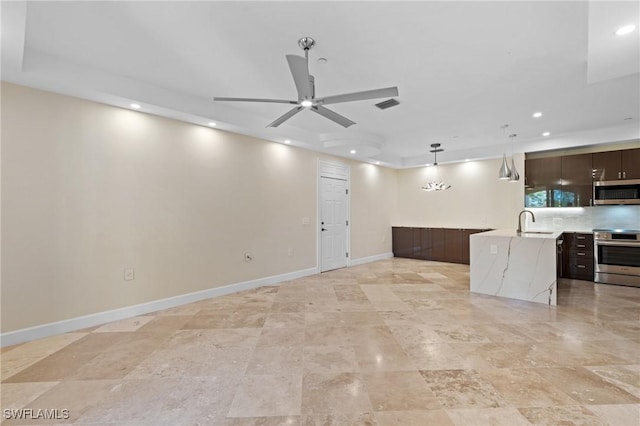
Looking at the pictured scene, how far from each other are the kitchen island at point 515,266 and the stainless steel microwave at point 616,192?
6.54 feet

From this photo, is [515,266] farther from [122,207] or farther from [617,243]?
[122,207]

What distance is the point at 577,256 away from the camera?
5.27 metres

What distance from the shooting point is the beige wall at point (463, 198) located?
21.1 ft

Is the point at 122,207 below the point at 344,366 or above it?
above

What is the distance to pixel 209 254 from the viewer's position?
13.9 ft

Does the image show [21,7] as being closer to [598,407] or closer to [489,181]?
[598,407]

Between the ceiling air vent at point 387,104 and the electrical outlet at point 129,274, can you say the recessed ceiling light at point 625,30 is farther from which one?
the electrical outlet at point 129,274

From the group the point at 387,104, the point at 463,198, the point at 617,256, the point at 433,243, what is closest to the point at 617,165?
the point at 617,256

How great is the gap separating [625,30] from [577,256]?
4656 mm

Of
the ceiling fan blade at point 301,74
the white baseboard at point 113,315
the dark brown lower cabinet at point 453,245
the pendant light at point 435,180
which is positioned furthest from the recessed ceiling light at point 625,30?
the dark brown lower cabinet at point 453,245

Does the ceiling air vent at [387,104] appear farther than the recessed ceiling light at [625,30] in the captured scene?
Yes

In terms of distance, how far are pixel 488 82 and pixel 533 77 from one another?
0.45 metres

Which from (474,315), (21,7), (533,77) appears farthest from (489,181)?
(21,7)

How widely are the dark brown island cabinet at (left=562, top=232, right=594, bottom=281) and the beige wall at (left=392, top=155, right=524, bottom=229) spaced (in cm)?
108
